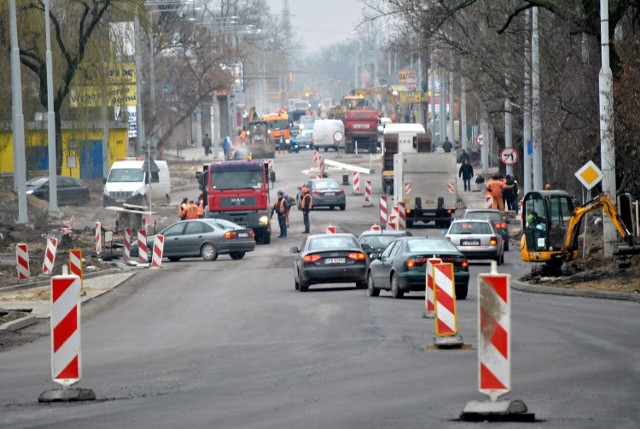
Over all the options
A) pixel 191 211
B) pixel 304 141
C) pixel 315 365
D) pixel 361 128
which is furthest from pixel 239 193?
pixel 304 141

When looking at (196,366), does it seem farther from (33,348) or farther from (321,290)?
(321,290)

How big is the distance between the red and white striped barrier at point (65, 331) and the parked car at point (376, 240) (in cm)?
2133

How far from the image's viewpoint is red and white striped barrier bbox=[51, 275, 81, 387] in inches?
522

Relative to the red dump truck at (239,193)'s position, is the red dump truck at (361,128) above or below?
above

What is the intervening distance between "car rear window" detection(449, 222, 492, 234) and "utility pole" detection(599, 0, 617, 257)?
641 centimetres

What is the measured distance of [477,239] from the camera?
37.5 metres

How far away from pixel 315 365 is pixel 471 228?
74.5ft

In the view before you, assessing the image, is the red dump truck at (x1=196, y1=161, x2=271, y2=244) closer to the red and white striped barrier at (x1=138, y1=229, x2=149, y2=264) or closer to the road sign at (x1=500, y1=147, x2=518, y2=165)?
the red and white striped barrier at (x1=138, y1=229, x2=149, y2=264)

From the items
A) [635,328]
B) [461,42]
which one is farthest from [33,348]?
[461,42]

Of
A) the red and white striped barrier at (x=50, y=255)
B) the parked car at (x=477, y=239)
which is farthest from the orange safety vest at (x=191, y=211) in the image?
the red and white striped barrier at (x=50, y=255)

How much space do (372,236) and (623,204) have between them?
23.1 ft

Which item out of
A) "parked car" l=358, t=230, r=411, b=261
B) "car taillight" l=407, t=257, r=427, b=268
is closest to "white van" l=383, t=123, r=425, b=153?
"parked car" l=358, t=230, r=411, b=261

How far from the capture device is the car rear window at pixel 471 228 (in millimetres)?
37938

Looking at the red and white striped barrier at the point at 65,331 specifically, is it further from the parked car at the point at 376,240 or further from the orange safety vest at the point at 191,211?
the orange safety vest at the point at 191,211
